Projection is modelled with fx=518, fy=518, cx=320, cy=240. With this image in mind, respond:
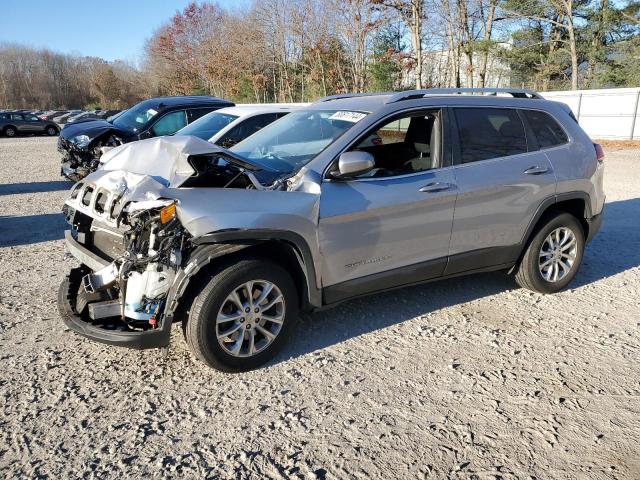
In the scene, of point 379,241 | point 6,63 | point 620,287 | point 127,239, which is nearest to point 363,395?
point 379,241

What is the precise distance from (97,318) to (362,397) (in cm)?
180

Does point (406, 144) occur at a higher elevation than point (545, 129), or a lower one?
lower

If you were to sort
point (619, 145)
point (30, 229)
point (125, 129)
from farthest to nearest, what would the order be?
point (619, 145) → point (125, 129) → point (30, 229)

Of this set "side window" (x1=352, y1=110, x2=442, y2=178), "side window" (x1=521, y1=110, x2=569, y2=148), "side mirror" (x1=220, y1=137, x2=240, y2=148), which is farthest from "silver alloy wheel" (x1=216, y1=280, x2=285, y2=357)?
"side mirror" (x1=220, y1=137, x2=240, y2=148)

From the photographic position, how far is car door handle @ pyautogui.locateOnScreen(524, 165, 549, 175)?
15.0 feet

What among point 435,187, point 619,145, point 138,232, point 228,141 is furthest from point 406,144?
point 619,145

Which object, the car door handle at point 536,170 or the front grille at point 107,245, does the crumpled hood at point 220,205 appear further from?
the car door handle at point 536,170

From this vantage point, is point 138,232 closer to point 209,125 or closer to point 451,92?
point 451,92

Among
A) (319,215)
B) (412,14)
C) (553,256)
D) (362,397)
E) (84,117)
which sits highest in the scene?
(412,14)

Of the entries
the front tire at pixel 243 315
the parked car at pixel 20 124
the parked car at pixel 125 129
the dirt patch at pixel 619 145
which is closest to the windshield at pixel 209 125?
the parked car at pixel 125 129

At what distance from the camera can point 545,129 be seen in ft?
15.9

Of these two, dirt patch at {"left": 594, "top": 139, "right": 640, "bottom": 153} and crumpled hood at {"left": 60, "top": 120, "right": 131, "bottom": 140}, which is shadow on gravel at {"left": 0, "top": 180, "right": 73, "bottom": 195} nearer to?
crumpled hood at {"left": 60, "top": 120, "right": 131, "bottom": 140}

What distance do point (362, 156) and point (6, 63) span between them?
86.7 meters

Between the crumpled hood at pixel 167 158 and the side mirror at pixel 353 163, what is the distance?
1.94 ft
